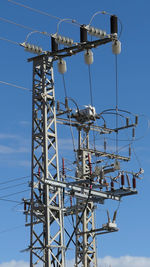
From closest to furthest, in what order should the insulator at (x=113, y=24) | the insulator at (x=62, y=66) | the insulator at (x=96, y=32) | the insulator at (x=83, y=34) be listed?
the insulator at (x=96, y=32)
the insulator at (x=83, y=34)
the insulator at (x=113, y=24)
the insulator at (x=62, y=66)

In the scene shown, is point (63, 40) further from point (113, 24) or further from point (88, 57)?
point (113, 24)

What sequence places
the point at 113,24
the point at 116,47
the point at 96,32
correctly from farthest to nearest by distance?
the point at 113,24, the point at 116,47, the point at 96,32

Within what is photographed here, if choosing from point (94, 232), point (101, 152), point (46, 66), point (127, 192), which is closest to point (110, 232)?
point (94, 232)

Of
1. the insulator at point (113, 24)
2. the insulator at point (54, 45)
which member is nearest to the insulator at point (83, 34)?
the insulator at point (113, 24)

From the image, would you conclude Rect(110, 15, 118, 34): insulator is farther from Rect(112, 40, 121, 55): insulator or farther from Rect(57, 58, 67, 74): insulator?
Rect(57, 58, 67, 74): insulator

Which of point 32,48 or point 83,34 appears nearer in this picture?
point 83,34

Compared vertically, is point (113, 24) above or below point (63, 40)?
above

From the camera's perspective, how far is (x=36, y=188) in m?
24.0

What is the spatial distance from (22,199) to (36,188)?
29.2 feet

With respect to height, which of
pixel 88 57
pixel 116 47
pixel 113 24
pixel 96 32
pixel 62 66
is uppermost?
pixel 113 24

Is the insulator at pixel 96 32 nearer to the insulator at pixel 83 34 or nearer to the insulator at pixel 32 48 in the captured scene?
the insulator at pixel 83 34

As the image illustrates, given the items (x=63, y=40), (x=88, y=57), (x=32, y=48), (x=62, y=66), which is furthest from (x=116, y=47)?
(x=32, y=48)

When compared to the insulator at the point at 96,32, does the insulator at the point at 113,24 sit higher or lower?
higher

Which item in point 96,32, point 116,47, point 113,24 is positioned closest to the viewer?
point 96,32
